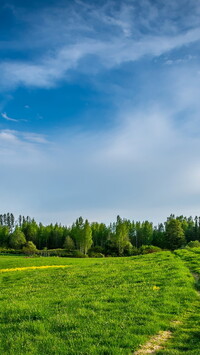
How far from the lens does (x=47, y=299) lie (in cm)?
1747

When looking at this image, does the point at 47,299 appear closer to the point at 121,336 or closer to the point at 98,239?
the point at 121,336

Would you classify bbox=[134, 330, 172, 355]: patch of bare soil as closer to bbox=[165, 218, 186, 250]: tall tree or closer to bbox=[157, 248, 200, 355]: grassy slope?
bbox=[157, 248, 200, 355]: grassy slope

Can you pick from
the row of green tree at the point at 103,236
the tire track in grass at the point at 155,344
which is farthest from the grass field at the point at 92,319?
the row of green tree at the point at 103,236

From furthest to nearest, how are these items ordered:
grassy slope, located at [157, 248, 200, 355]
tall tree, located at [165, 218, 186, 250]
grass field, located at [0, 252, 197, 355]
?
tall tree, located at [165, 218, 186, 250] < grass field, located at [0, 252, 197, 355] < grassy slope, located at [157, 248, 200, 355]

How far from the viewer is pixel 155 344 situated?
10.9 metres

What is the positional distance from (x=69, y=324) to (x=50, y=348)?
2306mm

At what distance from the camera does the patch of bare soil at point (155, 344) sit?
33.6 ft

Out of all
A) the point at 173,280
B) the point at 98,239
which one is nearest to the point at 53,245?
the point at 98,239

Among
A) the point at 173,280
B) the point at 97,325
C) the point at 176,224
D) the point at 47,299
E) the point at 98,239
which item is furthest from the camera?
the point at 98,239

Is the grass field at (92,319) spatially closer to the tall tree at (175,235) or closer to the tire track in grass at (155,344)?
the tire track in grass at (155,344)

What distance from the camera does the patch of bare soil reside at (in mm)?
10250

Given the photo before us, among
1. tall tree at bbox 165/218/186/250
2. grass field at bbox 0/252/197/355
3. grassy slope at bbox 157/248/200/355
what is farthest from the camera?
tall tree at bbox 165/218/186/250

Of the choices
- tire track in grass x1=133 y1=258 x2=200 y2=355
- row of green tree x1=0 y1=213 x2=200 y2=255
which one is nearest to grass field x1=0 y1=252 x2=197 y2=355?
tire track in grass x1=133 y1=258 x2=200 y2=355

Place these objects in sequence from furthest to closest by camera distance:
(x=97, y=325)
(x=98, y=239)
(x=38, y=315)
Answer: (x=98, y=239) < (x=38, y=315) < (x=97, y=325)
